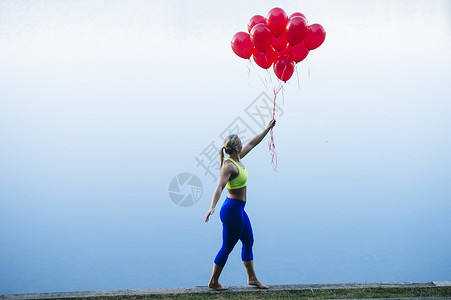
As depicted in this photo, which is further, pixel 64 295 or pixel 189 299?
pixel 64 295

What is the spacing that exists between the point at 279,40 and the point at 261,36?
202 mm

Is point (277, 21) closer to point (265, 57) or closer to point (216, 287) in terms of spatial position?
point (265, 57)

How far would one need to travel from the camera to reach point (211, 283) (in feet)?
8.89

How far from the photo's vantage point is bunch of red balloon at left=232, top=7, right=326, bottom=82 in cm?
283

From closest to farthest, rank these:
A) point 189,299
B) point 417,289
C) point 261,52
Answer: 1. point 189,299
2. point 417,289
3. point 261,52

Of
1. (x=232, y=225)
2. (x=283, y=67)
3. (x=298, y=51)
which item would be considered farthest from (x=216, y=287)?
(x=298, y=51)

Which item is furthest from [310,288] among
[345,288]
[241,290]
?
[241,290]

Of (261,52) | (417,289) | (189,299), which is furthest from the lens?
(261,52)

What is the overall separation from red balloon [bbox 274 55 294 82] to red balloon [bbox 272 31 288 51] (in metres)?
0.09

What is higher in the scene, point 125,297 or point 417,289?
point 125,297

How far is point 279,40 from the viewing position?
2959 millimetres

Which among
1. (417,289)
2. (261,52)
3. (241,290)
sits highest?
(261,52)

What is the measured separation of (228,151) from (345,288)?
1214 millimetres

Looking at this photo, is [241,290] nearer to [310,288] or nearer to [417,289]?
[310,288]
